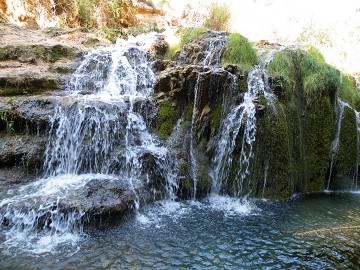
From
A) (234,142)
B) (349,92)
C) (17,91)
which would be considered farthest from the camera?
(349,92)

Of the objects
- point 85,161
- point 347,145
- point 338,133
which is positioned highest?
point 338,133

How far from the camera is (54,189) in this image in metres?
5.00

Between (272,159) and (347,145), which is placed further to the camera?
(347,145)

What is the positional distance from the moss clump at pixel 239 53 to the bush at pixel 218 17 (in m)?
4.67

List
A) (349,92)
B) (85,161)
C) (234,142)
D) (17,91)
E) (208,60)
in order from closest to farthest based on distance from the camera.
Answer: (85,161)
(234,142)
(17,91)
(208,60)
(349,92)

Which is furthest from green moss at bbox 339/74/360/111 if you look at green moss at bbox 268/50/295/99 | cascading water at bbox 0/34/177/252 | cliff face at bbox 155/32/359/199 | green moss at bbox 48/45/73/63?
green moss at bbox 48/45/73/63

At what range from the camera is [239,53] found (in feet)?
26.4

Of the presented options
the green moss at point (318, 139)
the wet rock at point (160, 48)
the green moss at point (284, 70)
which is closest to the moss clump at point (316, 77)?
the green moss at point (318, 139)

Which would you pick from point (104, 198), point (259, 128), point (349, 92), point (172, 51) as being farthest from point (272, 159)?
point (172, 51)

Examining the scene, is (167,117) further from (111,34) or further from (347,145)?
(111,34)

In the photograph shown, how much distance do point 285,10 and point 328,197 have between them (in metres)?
12.3

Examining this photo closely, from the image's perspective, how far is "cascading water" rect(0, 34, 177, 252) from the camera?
4.27 meters

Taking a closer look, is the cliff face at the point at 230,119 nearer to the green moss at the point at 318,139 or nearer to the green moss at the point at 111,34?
the green moss at the point at 318,139

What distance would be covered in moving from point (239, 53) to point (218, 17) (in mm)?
5112
